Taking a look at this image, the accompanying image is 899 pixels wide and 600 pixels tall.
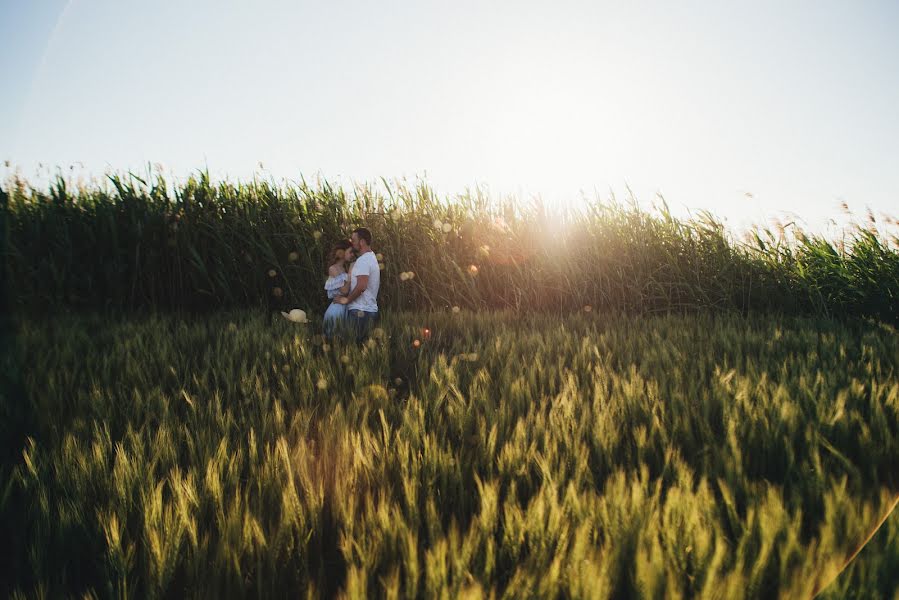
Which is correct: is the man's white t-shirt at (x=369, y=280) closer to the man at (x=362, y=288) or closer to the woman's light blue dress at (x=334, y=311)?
the man at (x=362, y=288)

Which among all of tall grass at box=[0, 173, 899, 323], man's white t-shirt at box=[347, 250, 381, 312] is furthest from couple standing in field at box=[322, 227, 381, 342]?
tall grass at box=[0, 173, 899, 323]

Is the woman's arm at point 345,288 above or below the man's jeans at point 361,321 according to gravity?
above

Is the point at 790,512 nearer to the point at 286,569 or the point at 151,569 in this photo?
the point at 286,569

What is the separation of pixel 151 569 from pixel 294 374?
1.82m

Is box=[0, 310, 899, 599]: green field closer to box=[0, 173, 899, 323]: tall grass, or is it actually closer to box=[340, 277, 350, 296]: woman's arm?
box=[340, 277, 350, 296]: woman's arm

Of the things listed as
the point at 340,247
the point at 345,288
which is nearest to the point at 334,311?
the point at 345,288

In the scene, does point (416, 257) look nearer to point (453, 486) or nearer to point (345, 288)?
point (345, 288)

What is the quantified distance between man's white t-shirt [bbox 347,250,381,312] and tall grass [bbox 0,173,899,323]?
1.51m

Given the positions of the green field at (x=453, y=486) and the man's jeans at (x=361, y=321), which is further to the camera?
the man's jeans at (x=361, y=321)

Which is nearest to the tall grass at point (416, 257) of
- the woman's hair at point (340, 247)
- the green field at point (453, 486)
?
the woman's hair at point (340, 247)

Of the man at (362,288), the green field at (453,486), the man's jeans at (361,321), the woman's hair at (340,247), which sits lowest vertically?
the green field at (453,486)

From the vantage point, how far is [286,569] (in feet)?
3.62

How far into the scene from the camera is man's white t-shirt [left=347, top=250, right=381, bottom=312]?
→ 4668 mm

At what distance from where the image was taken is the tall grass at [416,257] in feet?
19.8
